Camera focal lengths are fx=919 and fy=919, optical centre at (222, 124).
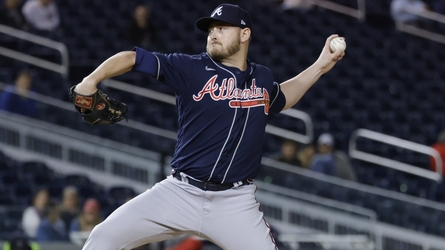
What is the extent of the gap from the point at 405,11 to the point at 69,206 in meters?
8.64

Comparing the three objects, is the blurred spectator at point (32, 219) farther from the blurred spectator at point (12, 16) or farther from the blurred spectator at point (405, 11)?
the blurred spectator at point (405, 11)

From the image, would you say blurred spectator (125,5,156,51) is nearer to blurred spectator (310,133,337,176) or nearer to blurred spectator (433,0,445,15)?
blurred spectator (310,133,337,176)

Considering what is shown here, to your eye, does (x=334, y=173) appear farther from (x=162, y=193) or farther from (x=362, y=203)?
(x=162, y=193)

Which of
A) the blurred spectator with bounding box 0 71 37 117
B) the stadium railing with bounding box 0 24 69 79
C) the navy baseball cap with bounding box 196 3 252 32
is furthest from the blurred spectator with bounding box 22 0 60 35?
the navy baseball cap with bounding box 196 3 252 32

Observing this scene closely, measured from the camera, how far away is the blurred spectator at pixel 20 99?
10125 mm

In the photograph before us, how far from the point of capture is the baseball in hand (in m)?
4.91

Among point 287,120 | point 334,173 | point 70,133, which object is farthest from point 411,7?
point 70,133

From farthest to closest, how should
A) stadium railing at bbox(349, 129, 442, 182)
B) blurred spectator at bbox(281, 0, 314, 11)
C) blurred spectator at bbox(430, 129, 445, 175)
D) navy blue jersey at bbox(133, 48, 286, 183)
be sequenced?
blurred spectator at bbox(281, 0, 314, 11) → blurred spectator at bbox(430, 129, 445, 175) → stadium railing at bbox(349, 129, 442, 182) → navy blue jersey at bbox(133, 48, 286, 183)

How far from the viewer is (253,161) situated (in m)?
4.50

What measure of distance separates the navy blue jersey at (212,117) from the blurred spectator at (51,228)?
11.9 ft

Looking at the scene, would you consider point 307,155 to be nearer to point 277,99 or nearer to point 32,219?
point 32,219

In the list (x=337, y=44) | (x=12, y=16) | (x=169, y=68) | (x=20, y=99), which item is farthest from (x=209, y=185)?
(x=12, y=16)

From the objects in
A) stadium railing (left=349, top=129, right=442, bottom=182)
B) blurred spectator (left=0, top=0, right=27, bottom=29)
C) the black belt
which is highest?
the black belt

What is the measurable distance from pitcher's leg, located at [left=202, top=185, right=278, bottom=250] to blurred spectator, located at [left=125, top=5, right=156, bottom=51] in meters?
8.42
